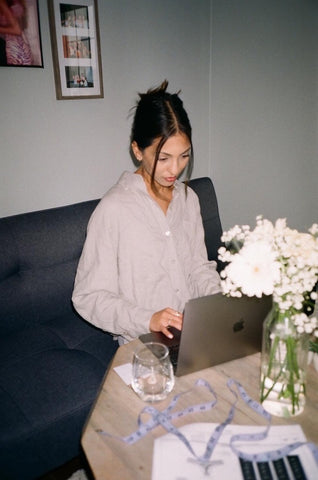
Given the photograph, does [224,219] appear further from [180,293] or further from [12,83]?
[12,83]

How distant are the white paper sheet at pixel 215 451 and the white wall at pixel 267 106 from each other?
1922 mm

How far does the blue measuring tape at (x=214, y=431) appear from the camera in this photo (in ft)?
2.66

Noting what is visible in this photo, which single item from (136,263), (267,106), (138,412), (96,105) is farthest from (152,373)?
(267,106)

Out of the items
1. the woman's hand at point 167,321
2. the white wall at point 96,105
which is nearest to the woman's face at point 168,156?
the woman's hand at point 167,321

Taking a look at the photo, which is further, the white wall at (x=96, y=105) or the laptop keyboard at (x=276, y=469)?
the white wall at (x=96, y=105)

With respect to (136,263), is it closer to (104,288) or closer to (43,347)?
(104,288)

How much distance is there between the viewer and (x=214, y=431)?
881 millimetres

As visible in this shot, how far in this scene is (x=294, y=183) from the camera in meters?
2.56

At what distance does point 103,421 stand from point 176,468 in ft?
0.70

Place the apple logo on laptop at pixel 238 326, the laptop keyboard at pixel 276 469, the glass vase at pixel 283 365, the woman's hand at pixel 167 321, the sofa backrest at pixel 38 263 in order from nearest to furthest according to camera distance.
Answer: the laptop keyboard at pixel 276 469 < the glass vase at pixel 283 365 < the apple logo on laptop at pixel 238 326 < the woman's hand at pixel 167 321 < the sofa backrest at pixel 38 263

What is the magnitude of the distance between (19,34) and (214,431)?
1.92 m

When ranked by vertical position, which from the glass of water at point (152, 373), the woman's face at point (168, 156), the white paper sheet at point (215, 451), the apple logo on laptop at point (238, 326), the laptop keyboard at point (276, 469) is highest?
the woman's face at point (168, 156)

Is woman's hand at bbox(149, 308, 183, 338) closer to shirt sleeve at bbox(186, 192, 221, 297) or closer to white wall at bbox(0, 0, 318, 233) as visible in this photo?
shirt sleeve at bbox(186, 192, 221, 297)

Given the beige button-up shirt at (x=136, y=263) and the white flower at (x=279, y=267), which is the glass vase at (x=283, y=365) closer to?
the white flower at (x=279, y=267)
